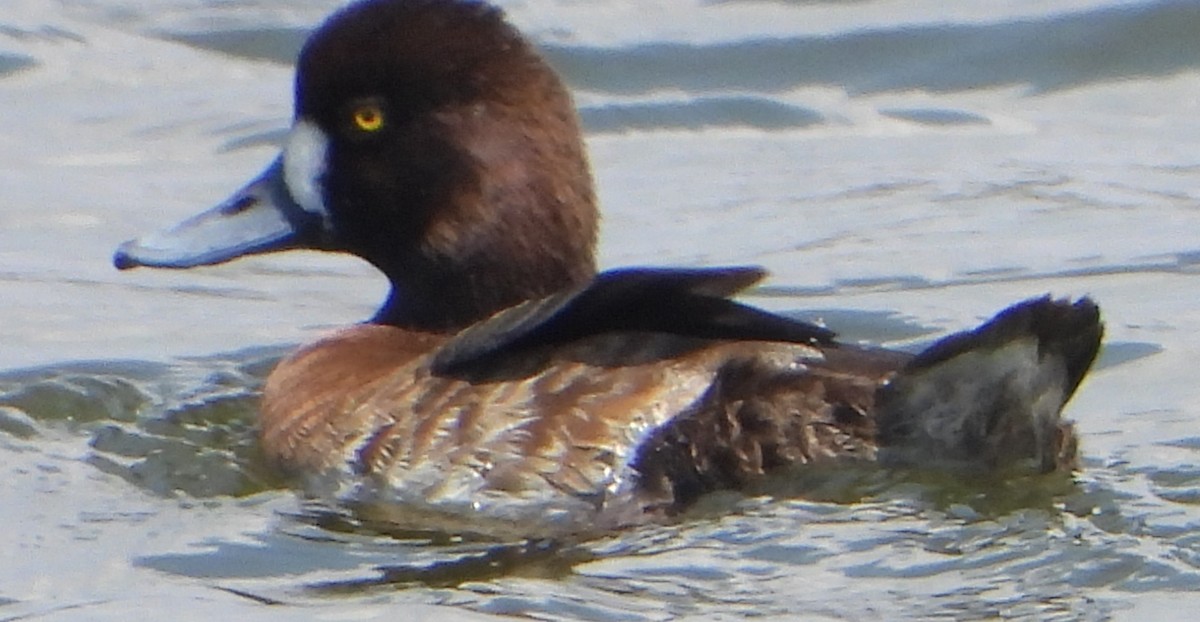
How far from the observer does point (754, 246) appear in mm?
8523

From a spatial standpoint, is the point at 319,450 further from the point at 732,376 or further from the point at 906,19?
the point at 906,19

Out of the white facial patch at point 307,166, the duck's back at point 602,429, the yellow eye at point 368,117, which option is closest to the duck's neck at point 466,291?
the white facial patch at point 307,166

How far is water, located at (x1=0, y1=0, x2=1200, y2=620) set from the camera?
5395 mm

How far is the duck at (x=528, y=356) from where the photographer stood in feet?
18.0

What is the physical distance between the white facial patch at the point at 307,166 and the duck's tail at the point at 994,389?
1.66 meters

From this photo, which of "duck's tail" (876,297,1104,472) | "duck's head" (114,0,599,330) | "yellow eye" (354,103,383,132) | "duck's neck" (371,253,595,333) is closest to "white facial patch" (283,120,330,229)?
"duck's head" (114,0,599,330)

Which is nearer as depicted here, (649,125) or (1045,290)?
(1045,290)

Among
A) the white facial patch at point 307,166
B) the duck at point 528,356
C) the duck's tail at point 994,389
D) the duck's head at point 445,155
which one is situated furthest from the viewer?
the white facial patch at point 307,166

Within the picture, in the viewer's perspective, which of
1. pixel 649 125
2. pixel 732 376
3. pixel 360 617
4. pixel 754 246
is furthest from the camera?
pixel 649 125

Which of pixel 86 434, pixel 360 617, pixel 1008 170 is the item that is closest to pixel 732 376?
pixel 360 617

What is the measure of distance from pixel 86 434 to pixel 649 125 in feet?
12.3

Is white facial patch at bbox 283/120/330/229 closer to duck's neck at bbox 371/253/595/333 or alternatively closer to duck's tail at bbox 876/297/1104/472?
duck's neck at bbox 371/253/595/333

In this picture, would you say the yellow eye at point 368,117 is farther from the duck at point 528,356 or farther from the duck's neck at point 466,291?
the duck's neck at point 466,291

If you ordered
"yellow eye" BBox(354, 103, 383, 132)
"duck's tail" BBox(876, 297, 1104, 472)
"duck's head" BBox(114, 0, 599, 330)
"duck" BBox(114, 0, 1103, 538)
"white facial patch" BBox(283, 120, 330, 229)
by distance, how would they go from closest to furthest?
"duck's tail" BBox(876, 297, 1104, 472) → "duck" BBox(114, 0, 1103, 538) → "duck's head" BBox(114, 0, 599, 330) → "yellow eye" BBox(354, 103, 383, 132) → "white facial patch" BBox(283, 120, 330, 229)
